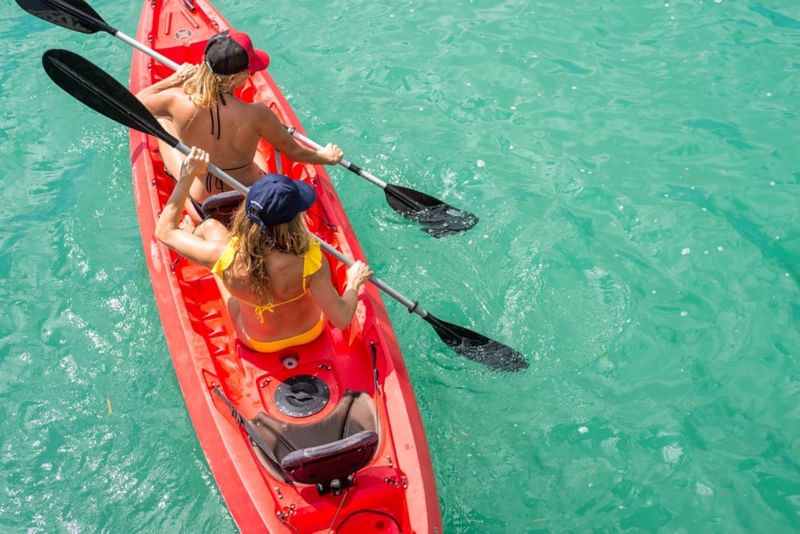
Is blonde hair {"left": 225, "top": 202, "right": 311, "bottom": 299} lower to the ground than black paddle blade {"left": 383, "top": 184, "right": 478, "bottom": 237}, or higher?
higher

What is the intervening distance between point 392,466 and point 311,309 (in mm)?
977

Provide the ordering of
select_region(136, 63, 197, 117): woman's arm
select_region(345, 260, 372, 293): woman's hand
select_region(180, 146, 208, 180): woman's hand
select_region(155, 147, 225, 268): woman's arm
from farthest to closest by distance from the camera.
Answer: select_region(136, 63, 197, 117): woman's arm
select_region(345, 260, 372, 293): woman's hand
select_region(180, 146, 208, 180): woman's hand
select_region(155, 147, 225, 268): woman's arm

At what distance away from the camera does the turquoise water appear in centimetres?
471

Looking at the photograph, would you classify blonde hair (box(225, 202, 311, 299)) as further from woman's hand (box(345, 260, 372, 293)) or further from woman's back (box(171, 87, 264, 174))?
woman's back (box(171, 87, 264, 174))

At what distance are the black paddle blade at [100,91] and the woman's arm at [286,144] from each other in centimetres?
58

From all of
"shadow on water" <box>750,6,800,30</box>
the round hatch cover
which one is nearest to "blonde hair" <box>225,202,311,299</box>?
the round hatch cover

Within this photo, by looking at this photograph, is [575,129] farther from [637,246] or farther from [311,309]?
[311,309]

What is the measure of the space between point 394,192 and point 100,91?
2256mm

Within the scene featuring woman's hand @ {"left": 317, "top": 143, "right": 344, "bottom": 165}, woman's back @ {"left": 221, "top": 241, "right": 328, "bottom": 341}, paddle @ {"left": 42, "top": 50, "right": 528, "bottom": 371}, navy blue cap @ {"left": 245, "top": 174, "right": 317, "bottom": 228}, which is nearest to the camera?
navy blue cap @ {"left": 245, "top": 174, "right": 317, "bottom": 228}

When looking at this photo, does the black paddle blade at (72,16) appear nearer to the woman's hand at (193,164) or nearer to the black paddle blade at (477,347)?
the woman's hand at (193,164)

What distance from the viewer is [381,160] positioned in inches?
271

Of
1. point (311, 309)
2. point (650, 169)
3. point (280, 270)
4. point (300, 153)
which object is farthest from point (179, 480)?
point (650, 169)

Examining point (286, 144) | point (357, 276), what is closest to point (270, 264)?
point (357, 276)

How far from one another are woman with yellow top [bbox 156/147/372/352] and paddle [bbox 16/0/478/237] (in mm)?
1738
